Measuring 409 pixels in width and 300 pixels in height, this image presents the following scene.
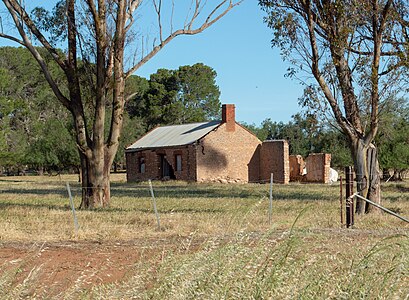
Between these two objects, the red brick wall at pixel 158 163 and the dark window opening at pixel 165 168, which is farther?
the dark window opening at pixel 165 168

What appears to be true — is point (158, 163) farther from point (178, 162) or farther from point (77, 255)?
point (77, 255)

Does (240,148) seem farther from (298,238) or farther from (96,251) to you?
(298,238)

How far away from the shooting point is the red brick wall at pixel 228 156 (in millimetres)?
49344

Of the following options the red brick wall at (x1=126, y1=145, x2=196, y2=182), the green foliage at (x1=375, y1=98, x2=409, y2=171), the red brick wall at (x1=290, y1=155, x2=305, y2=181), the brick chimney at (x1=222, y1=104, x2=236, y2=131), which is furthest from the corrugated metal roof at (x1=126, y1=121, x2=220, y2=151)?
the green foliage at (x1=375, y1=98, x2=409, y2=171)

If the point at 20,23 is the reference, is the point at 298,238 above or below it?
below

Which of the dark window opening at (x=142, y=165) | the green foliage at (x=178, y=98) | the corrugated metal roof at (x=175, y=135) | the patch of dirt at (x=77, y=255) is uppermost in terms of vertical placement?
the green foliage at (x=178, y=98)

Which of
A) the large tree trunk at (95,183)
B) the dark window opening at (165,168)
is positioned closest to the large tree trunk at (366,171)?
the large tree trunk at (95,183)

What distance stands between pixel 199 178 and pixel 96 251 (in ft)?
116

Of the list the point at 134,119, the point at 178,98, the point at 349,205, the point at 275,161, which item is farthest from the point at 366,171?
the point at 178,98

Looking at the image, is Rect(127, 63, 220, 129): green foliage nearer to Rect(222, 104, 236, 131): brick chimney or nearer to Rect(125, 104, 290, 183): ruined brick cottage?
Rect(125, 104, 290, 183): ruined brick cottage

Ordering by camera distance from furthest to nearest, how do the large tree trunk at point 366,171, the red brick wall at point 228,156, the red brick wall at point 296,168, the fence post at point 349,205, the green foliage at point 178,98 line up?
the green foliage at point 178,98
the red brick wall at point 296,168
the red brick wall at point 228,156
the large tree trunk at point 366,171
the fence post at point 349,205

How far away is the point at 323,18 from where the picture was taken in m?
21.3

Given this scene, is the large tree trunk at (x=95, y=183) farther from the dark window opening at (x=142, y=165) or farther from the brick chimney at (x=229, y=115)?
the dark window opening at (x=142, y=165)

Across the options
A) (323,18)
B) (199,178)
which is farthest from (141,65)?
(199,178)
